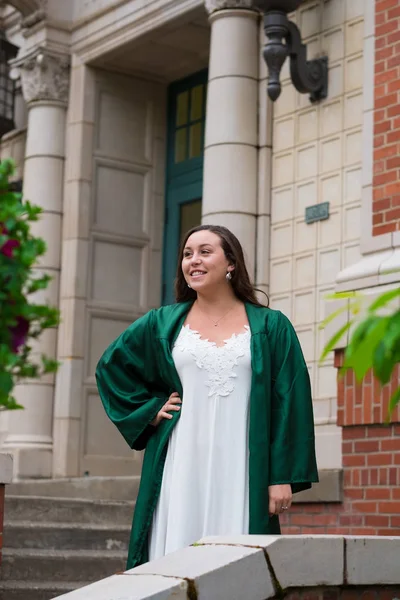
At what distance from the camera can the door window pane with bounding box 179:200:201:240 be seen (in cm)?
1191

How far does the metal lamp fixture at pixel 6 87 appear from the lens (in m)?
13.0

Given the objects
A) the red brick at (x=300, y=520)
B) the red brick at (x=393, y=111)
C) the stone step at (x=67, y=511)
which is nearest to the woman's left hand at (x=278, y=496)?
the red brick at (x=300, y=520)

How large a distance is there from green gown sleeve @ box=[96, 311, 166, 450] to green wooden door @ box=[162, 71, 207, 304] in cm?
712

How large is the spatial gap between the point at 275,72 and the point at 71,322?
3650 millimetres

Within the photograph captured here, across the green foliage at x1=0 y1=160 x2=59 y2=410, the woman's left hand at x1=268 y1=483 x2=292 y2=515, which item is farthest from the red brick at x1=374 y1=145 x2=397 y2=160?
the green foliage at x1=0 y1=160 x2=59 y2=410

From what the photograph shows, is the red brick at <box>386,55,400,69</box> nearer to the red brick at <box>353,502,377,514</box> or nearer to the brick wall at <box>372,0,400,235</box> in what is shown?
the brick wall at <box>372,0,400,235</box>

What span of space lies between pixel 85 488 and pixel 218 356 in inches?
224

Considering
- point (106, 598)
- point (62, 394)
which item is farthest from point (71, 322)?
point (106, 598)

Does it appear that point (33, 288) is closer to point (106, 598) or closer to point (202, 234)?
point (106, 598)

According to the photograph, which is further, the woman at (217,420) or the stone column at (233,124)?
the stone column at (233,124)

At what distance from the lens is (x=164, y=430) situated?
181 inches

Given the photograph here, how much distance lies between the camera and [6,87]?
13.0m

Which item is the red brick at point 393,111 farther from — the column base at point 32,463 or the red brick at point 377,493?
the column base at point 32,463

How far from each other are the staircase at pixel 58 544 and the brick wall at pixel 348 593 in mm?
2869
